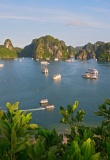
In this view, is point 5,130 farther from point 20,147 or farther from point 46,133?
point 46,133

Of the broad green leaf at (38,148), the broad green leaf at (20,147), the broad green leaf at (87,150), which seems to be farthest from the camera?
the broad green leaf at (20,147)

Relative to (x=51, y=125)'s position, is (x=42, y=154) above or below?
above

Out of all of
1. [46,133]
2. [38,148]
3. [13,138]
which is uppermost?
[13,138]

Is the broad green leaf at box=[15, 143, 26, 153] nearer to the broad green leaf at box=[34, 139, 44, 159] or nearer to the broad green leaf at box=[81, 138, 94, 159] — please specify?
the broad green leaf at box=[34, 139, 44, 159]

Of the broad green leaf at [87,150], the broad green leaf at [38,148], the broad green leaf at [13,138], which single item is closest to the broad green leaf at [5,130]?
the broad green leaf at [13,138]

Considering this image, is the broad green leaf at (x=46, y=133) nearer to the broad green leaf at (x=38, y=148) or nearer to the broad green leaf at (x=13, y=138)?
the broad green leaf at (x=13, y=138)

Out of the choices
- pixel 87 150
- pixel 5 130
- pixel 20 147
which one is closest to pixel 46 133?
pixel 20 147

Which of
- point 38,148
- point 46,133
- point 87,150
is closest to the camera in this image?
point 87,150

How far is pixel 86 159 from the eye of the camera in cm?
377

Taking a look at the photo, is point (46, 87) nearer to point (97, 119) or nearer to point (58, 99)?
point (58, 99)

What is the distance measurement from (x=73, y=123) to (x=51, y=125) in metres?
34.4

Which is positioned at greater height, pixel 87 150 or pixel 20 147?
pixel 87 150

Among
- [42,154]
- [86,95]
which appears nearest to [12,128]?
[42,154]

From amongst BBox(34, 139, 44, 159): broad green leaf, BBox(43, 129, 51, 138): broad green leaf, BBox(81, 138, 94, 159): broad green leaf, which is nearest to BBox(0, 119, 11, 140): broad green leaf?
BBox(34, 139, 44, 159): broad green leaf
